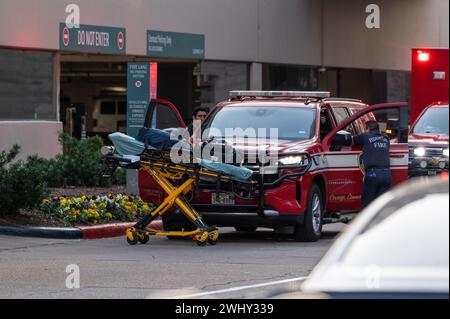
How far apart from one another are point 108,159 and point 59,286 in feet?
13.1

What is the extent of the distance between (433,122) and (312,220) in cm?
629

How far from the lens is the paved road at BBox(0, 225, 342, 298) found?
10516 millimetres

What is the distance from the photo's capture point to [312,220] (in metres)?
15.4

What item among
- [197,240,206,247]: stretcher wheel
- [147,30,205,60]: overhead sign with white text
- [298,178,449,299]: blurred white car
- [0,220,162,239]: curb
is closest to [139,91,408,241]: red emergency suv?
[197,240,206,247]: stretcher wheel

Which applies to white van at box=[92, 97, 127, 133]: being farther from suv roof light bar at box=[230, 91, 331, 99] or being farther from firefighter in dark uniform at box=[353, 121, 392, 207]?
firefighter in dark uniform at box=[353, 121, 392, 207]

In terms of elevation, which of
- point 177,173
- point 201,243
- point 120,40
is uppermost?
point 120,40

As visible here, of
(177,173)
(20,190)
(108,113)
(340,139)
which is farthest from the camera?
(108,113)

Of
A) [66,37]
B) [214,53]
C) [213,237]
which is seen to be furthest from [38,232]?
[214,53]

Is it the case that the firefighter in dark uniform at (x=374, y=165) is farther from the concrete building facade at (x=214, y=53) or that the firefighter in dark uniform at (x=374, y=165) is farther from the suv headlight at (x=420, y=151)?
the concrete building facade at (x=214, y=53)

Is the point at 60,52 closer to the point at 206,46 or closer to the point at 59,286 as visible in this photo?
the point at 206,46

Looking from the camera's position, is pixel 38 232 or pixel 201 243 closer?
pixel 201 243

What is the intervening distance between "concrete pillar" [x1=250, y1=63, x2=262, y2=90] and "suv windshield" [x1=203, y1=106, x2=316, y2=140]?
14116 mm

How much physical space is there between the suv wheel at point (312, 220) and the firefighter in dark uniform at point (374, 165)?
66 cm

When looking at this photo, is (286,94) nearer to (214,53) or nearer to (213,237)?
(213,237)
